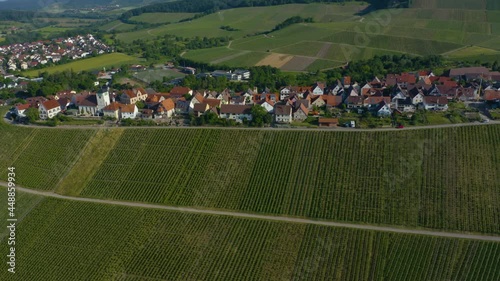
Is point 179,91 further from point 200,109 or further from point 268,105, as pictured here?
point 268,105

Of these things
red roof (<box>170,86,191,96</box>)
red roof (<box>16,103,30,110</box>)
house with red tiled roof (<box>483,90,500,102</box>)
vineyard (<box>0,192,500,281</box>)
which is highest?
red roof (<box>16,103,30,110</box>)

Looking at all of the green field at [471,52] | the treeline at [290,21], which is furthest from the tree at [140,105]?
the treeline at [290,21]

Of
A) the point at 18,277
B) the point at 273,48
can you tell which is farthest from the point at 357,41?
the point at 18,277

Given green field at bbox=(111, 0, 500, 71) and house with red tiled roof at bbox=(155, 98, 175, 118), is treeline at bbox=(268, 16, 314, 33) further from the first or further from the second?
house with red tiled roof at bbox=(155, 98, 175, 118)

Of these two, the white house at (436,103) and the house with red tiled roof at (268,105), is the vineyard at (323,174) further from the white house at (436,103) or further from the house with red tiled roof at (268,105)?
the white house at (436,103)

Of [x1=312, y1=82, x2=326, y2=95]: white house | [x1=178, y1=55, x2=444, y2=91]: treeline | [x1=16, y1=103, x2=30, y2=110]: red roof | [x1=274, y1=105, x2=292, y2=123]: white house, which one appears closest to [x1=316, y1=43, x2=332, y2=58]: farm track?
[x1=178, y1=55, x2=444, y2=91]: treeline

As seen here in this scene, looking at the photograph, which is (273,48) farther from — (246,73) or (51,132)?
(51,132)
